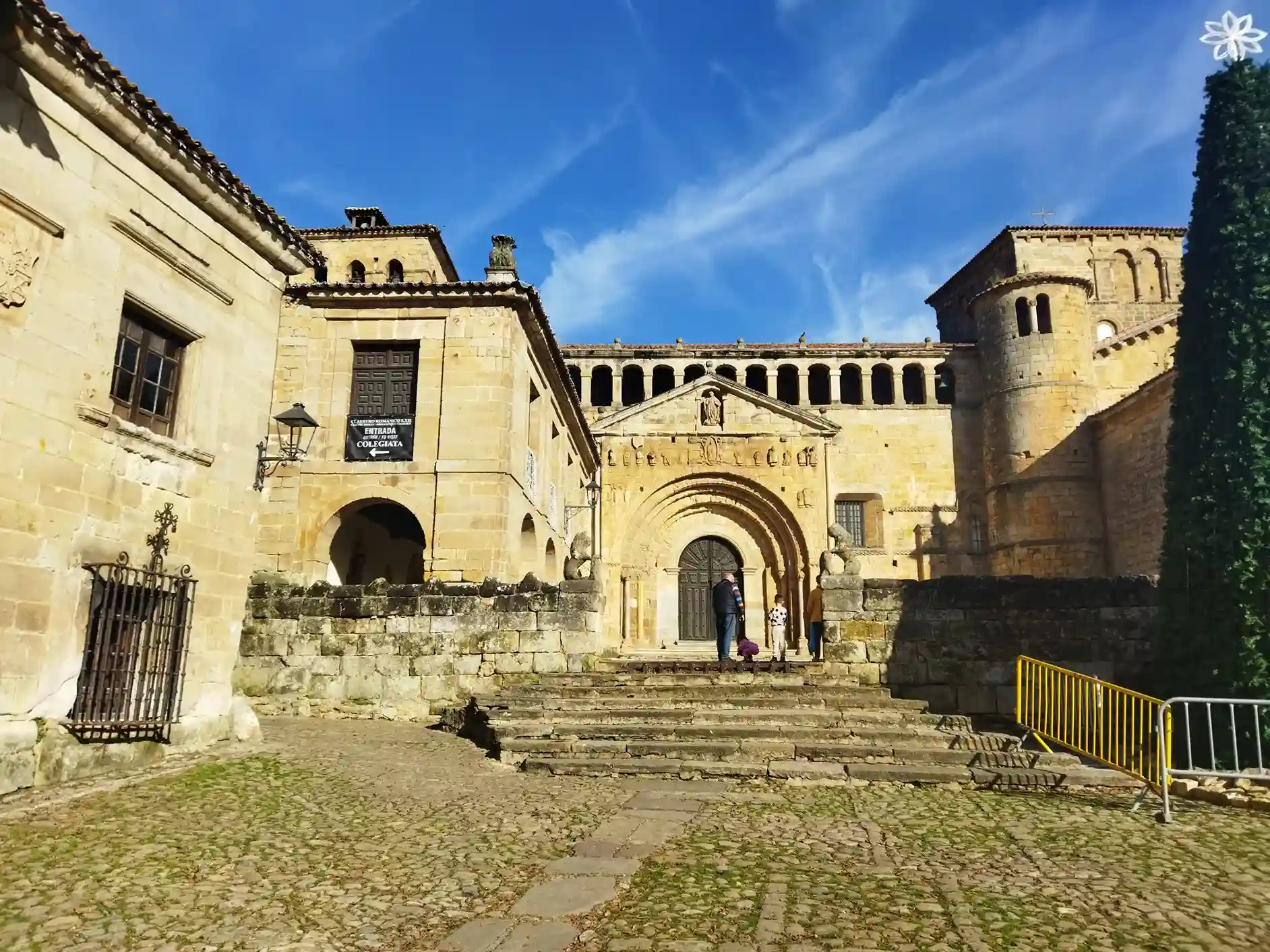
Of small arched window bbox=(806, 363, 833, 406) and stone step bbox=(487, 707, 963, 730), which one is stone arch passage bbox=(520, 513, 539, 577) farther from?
small arched window bbox=(806, 363, 833, 406)

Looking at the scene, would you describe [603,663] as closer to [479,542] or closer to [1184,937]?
[479,542]

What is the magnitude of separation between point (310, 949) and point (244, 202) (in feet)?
26.7

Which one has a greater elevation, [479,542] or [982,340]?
[982,340]

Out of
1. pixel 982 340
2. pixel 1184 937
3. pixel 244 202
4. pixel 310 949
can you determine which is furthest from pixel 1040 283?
pixel 310 949

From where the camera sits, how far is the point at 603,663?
42.3ft

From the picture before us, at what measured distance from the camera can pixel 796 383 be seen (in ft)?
101

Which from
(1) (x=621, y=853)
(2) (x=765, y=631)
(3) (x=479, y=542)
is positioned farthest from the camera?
(2) (x=765, y=631)

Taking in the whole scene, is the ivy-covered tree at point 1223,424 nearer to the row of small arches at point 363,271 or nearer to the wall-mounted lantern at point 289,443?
the wall-mounted lantern at point 289,443

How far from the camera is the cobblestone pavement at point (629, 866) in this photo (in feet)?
Answer: 12.7

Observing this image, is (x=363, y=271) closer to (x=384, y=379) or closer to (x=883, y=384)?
(x=384, y=379)

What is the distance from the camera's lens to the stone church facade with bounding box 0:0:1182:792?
7.10 metres

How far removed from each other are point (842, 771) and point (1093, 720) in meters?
2.48

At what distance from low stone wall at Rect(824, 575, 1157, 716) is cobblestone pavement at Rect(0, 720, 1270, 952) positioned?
12.4 feet

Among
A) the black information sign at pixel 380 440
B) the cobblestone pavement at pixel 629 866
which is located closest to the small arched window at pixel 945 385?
the black information sign at pixel 380 440
